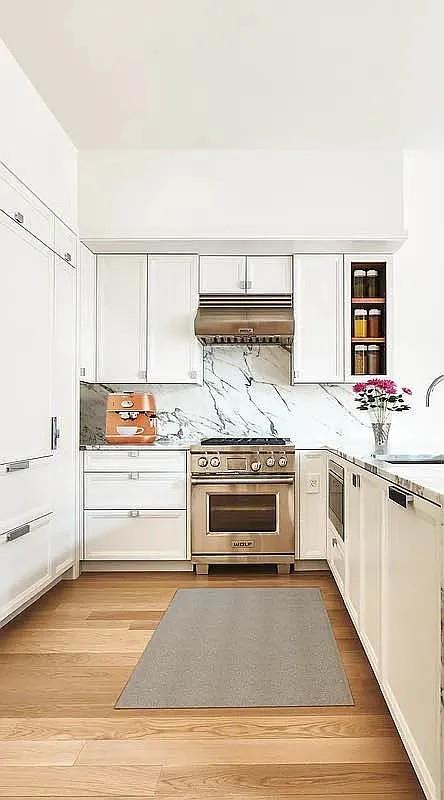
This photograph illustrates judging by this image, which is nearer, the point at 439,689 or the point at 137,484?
the point at 439,689

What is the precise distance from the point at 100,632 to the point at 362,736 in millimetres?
1534

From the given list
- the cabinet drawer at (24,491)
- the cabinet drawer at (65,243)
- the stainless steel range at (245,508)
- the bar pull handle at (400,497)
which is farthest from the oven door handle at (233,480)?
the bar pull handle at (400,497)

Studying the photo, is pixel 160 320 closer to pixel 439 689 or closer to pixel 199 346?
pixel 199 346

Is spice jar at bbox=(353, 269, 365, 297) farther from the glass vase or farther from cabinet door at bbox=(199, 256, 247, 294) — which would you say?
the glass vase

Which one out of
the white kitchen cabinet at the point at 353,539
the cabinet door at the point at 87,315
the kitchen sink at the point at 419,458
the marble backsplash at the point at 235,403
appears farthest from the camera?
the marble backsplash at the point at 235,403

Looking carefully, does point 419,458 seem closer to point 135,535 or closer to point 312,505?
point 312,505

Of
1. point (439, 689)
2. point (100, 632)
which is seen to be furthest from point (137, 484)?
point (439, 689)

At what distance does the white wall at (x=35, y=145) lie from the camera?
134 inches

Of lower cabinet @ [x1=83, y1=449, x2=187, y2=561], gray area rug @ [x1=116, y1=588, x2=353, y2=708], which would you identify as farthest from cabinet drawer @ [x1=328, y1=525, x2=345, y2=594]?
lower cabinet @ [x1=83, y1=449, x2=187, y2=561]

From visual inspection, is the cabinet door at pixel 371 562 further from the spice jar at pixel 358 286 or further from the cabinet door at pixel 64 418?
the spice jar at pixel 358 286

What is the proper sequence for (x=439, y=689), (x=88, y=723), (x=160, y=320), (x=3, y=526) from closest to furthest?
(x=439, y=689) < (x=88, y=723) < (x=3, y=526) < (x=160, y=320)

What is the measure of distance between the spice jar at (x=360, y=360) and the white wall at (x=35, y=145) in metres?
2.04

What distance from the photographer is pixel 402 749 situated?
2209mm

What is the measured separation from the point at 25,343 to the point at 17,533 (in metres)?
0.93
